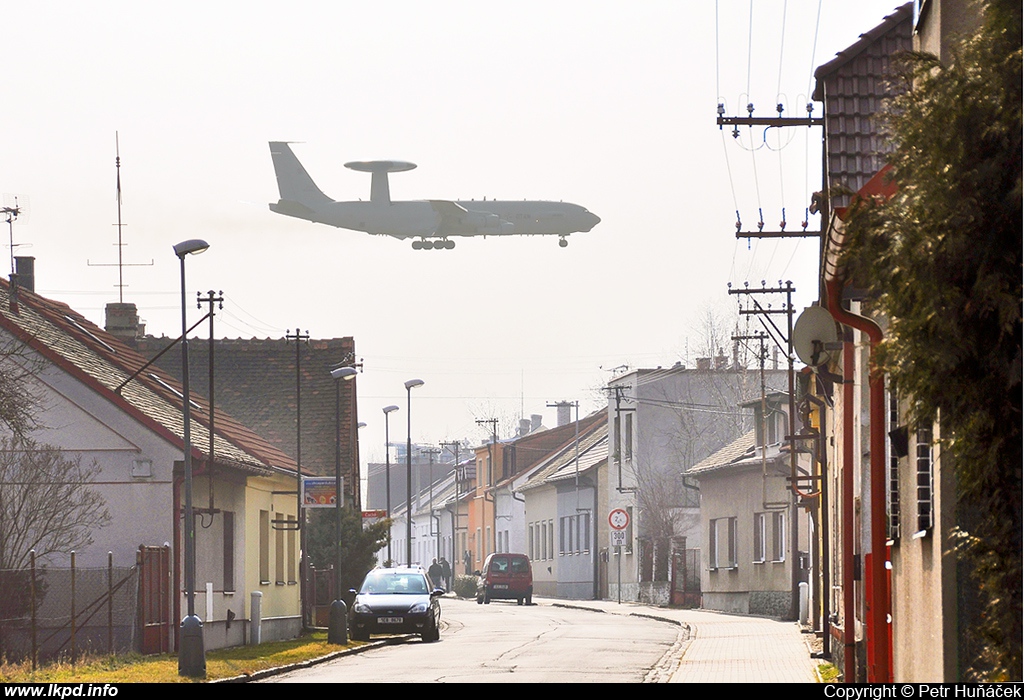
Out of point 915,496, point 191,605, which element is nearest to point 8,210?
point 191,605

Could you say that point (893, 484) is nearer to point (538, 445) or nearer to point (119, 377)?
point (119, 377)

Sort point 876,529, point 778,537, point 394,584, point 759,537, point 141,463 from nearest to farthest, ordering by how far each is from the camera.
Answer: point 876,529 < point 141,463 < point 394,584 < point 778,537 < point 759,537

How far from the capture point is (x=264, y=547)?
32812 mm

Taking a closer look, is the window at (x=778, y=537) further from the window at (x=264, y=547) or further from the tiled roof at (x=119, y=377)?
the window at (x=264, y=547)

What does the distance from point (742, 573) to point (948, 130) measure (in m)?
40.6

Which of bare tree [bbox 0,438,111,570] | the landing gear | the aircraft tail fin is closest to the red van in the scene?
the landing gear

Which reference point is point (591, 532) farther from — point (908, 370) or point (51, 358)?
point (908, 370)

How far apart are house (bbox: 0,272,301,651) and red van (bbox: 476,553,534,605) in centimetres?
2933

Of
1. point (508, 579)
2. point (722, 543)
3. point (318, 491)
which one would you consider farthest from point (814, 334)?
point (508, 579)

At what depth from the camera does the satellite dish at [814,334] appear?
47.8ft

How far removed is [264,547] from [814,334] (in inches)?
800

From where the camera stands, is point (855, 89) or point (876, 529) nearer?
point (876, 529)

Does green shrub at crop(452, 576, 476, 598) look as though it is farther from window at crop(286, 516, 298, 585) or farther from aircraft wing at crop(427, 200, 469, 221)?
window at crop(286, 516, 298, 585)

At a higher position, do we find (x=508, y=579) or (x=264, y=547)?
(x=264, y=547)
